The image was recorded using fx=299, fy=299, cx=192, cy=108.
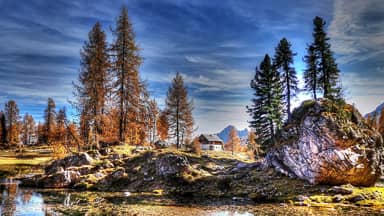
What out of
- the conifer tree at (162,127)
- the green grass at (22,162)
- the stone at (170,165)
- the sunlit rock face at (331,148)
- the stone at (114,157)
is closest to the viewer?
the sunlit rock face at (331,148)

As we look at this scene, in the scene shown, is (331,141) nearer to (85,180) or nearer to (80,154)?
(85,180)

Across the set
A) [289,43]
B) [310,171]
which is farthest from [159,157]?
[289,43]

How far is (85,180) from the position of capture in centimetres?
3347

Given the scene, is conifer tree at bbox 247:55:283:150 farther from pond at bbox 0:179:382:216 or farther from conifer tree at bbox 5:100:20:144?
conifer tree at bbox 5:100:20:144

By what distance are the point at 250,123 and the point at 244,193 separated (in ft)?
84.7

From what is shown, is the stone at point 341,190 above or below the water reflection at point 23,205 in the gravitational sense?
above

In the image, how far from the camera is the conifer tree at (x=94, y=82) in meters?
44.6

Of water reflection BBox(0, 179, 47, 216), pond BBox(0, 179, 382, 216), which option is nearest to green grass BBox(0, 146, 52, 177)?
water reflection BBox(0, 179, 47, 216)

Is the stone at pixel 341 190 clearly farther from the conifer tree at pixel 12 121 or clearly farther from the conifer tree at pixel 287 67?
the conifer tree at pixel 12 121

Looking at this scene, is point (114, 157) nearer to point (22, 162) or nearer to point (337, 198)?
point (337, 198)

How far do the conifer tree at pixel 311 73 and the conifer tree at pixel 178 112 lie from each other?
74.7ft

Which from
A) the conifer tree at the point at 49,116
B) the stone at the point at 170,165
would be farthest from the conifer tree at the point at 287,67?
the conifer tree at the point at 49,116

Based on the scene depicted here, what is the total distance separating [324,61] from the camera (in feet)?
149

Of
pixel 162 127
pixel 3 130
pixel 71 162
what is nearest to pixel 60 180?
pixel 71 162
